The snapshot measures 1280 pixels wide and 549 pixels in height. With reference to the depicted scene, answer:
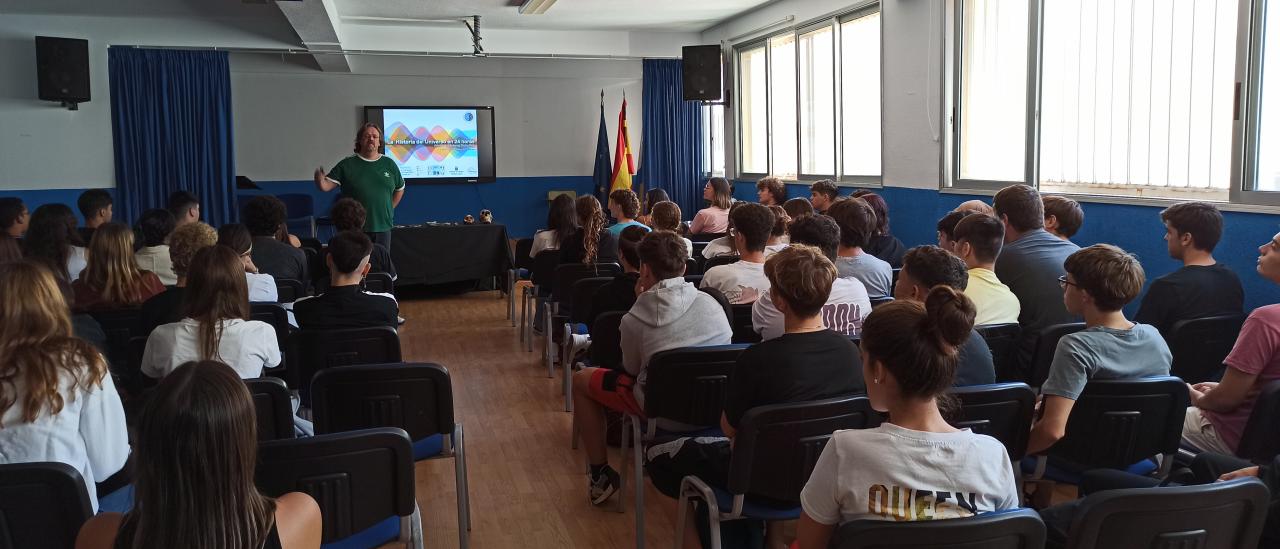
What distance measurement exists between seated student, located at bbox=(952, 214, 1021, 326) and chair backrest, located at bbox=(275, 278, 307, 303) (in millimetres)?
3219

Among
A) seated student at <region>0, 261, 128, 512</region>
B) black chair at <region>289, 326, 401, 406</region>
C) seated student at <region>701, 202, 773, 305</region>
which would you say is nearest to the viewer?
seated student at <region>0, 261, 128, 512</region>

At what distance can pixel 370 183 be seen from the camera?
7.12m

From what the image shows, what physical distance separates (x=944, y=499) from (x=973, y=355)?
117 cm

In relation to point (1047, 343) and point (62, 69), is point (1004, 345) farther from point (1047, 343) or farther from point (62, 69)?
point (62, 69)

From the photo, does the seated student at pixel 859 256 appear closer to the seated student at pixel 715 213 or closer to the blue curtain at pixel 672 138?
the seated student at pixel 715 213

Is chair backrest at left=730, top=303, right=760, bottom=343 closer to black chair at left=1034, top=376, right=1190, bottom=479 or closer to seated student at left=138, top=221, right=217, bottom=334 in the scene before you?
black chair at left=1034, top=376, right=1190, bottom=479

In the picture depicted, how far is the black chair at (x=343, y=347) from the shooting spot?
3383 millimetres

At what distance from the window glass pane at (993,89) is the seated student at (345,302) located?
4.87 metres

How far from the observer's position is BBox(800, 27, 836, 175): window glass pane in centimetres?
924

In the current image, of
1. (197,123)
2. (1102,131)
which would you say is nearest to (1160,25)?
(1102,131)

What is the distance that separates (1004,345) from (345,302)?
247 centimetres

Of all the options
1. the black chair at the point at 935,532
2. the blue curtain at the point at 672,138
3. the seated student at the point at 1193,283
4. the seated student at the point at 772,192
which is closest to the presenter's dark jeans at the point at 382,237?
the seated student at the point at 772,192

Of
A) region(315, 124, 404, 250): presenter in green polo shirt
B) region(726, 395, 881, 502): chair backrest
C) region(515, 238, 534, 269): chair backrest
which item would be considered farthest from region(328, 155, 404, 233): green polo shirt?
region(726, 395, 881, 502): chair backrest

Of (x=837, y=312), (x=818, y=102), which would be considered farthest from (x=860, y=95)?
(x=837, y=312)
